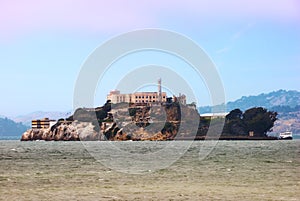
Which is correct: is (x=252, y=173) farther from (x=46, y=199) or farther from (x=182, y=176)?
(x=46, y=199)

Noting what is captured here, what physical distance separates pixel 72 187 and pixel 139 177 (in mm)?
11322

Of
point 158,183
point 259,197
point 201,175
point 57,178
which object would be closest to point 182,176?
point 201,175

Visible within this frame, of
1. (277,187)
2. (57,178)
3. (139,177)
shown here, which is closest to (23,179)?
(57,178)

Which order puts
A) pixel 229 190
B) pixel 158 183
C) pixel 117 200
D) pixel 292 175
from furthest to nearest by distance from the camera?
1. pixel 292 175
2. pixel 158 183
3. pixel 229 190
4. pixel 117 200

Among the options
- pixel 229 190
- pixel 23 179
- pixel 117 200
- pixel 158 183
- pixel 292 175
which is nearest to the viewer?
pixel 117 200

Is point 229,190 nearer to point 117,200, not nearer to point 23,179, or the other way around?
point 117,200

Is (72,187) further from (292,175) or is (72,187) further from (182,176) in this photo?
(292,175)

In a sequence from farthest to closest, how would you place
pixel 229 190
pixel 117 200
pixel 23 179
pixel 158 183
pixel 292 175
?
pixel 292 175
pixel 23 179
pixel 158 183
pixel 229 190
pixel 117 200

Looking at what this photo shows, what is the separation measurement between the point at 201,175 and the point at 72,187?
17059 millimetres

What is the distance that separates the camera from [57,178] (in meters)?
55.1

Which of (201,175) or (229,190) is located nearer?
(229,190)

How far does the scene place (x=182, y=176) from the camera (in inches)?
2261

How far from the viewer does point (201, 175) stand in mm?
58656

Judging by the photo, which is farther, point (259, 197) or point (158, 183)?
point (158, 183)
